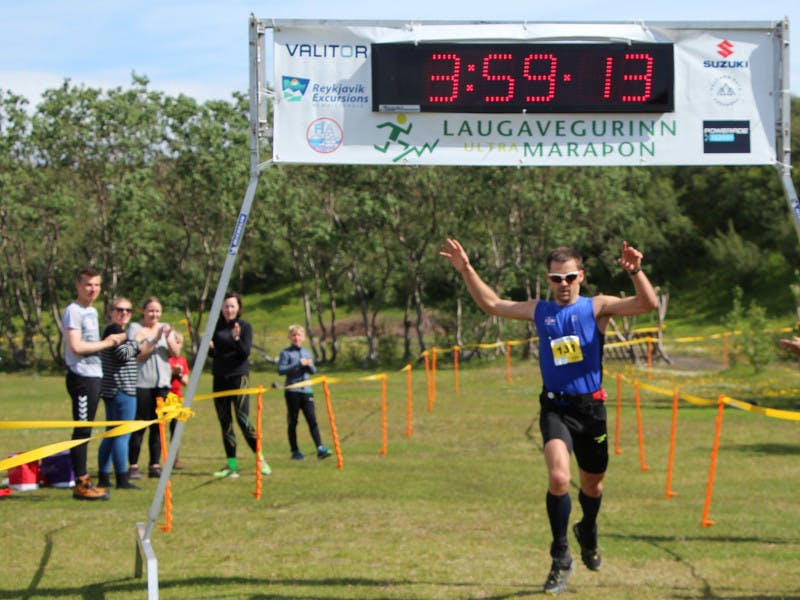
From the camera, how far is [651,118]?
24.9ft

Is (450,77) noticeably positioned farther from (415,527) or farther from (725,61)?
(415,527)

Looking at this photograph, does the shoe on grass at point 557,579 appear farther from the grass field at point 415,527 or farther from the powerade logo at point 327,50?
the powerade logo at point 327,50

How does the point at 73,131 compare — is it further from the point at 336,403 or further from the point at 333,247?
the point at 336,403

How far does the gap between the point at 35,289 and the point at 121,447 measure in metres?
31.8

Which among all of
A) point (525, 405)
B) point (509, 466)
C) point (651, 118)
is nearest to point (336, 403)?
point (525, 405)

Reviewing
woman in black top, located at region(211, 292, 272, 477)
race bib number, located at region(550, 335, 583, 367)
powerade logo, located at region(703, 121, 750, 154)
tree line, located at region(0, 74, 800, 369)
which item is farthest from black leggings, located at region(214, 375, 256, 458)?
tree line, located at region(0, 74, 800, 369)

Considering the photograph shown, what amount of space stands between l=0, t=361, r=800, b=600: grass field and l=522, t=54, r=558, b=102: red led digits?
3189mm

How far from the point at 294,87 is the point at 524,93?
1.55 meters

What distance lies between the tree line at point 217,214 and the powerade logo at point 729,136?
29.9m

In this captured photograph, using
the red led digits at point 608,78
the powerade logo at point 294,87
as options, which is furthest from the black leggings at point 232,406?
the red led digits at point 608,78

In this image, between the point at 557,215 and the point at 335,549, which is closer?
the point at 335,549

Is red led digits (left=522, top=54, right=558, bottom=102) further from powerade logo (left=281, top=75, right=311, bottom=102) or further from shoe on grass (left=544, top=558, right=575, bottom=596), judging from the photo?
shoe on grass (left=544, top=558, right=575, bottom=596)

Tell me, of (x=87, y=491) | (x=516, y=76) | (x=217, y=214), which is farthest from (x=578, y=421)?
(x=217, y=214)

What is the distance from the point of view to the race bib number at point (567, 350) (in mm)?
6941
